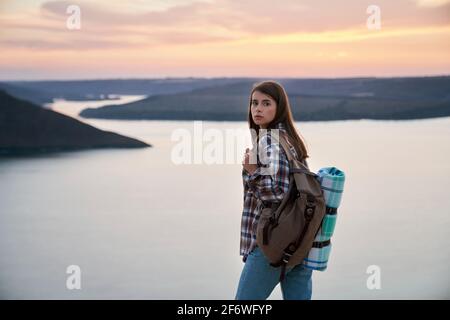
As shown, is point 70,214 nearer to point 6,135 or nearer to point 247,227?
point 6,135

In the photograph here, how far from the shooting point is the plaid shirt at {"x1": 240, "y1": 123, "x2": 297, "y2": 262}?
1700 millimetres

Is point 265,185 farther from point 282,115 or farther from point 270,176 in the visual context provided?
point 282,115

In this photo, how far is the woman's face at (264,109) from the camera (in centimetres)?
180

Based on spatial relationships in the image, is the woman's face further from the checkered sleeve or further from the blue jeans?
the blue jeans

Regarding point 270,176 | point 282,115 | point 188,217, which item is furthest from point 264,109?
point 188,217

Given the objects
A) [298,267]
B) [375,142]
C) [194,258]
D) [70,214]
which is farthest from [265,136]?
[375,142]

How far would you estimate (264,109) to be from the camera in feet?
5.90

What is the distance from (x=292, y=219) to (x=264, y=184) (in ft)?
0.34

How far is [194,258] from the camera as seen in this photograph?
3201 millimetres

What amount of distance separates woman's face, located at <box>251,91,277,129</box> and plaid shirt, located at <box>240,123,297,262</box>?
0.06m

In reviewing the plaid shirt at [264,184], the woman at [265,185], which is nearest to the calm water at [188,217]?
the woman at [265,185]

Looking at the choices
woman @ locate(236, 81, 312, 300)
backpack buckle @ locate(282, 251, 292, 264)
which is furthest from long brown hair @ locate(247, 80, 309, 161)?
backpack buckle @ locate(282, 251, 292, 264)

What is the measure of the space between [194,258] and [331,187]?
155 cm
